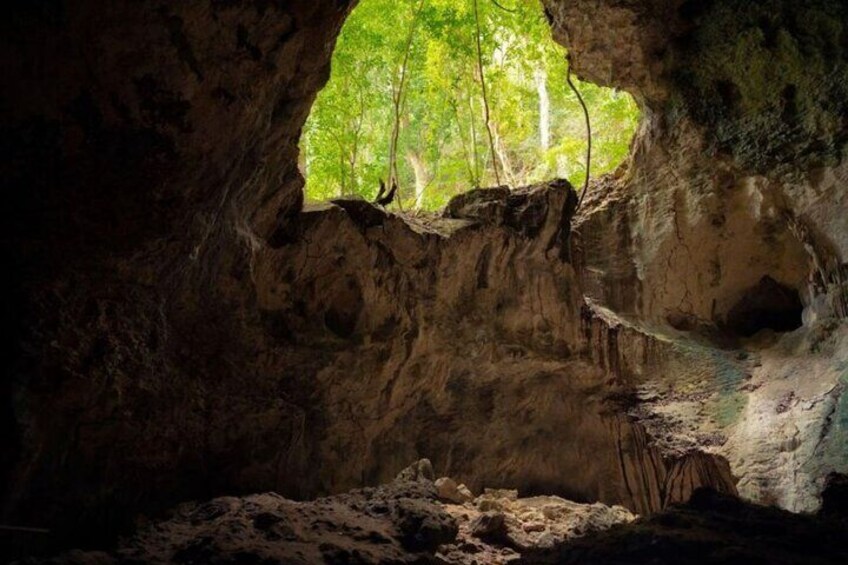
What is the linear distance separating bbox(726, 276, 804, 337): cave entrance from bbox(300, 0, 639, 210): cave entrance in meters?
2.99

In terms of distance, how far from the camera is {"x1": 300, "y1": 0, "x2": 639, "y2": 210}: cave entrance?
10.2 m

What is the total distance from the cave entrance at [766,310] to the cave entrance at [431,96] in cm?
299

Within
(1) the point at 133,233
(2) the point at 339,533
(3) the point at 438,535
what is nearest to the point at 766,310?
(3) the point at 438,535

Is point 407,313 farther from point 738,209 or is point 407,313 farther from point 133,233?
point 738,209

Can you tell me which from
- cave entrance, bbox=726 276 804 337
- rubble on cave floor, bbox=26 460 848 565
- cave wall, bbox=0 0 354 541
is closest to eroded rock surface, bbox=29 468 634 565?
rubble on cave floor, bbox=26 460 848 565

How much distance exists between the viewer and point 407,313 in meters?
6.77

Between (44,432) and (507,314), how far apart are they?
4954 millimetres

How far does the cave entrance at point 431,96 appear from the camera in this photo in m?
10.2

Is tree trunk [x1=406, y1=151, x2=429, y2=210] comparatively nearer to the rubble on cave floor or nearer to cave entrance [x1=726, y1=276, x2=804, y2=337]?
cave entrance [x1=726, y1=276, x2=804, y2=337]

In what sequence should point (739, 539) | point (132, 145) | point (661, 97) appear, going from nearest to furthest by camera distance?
point (739, 539) → point (132, 145) → point (661, 97)

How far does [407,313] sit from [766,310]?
543 cm

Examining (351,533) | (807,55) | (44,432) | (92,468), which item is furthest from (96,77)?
(807,55)

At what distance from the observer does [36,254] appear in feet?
13.0

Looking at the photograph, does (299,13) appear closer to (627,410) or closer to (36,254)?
(36,254)
